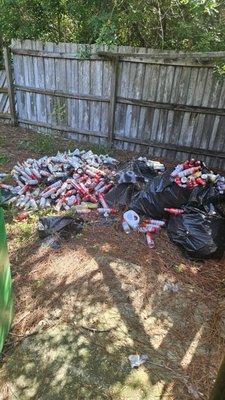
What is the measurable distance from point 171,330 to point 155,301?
341mm

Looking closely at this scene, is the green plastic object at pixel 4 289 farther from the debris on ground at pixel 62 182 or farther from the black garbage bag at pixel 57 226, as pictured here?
the debris on ground at pixel 62 182

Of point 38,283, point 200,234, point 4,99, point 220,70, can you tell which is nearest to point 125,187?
point 200,234

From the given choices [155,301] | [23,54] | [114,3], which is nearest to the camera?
[155,301]

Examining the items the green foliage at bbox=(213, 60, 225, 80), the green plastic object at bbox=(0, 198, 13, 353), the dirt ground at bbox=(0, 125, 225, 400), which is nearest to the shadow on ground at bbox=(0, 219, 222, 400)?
the dirt ground at bbox=(0, 125, 225, 400)

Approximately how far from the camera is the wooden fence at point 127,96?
554cm

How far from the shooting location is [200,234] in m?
3.42

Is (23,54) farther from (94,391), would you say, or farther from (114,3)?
(94,391)

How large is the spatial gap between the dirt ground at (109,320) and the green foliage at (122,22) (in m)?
3.12

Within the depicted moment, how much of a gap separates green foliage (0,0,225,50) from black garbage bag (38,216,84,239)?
2733 mm

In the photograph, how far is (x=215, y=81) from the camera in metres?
5.33

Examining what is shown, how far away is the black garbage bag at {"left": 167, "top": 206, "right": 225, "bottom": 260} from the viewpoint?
3.40m

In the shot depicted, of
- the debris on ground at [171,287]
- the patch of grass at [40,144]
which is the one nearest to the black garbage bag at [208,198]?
the debris on ground at [171,287]

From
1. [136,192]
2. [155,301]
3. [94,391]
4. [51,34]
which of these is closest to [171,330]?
[155,301]

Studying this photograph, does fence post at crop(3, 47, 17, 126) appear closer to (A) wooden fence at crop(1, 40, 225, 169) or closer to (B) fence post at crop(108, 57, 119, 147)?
(A) wooden fence at crop(1, 40, 225, 169)
